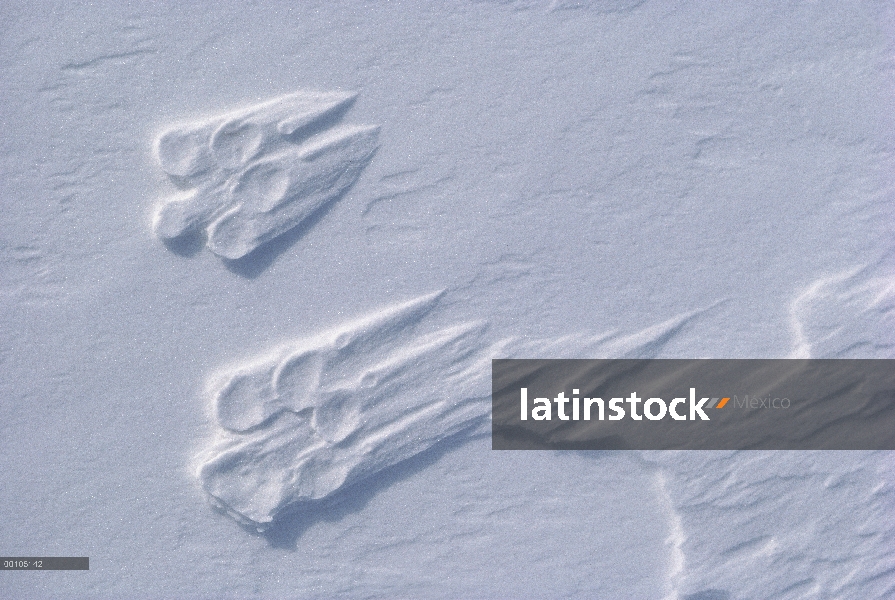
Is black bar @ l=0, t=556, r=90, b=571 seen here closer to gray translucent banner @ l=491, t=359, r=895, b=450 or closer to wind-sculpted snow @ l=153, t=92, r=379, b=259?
wind-sculpted snow @ l=153, t=92, r=379, b=259

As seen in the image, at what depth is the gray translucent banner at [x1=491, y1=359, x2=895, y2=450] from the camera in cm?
91

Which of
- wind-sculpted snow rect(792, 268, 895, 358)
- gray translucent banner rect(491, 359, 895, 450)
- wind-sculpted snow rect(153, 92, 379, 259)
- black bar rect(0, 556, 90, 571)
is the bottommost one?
black bar rect(0, 556, 90, 571)

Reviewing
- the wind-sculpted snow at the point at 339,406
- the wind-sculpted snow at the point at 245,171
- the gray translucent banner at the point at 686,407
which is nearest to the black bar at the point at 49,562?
the wind-sculpted snow at the point at 339,406

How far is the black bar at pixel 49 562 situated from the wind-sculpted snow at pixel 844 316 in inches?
38.9

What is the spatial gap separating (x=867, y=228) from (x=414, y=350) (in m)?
0.62

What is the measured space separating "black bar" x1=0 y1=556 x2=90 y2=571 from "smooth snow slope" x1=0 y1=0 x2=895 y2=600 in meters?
0.01

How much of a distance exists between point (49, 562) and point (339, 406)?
0.44 m

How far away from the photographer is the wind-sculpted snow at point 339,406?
0.89 m

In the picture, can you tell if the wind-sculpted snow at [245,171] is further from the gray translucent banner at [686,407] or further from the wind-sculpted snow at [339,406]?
the gray translucent banner at [686,407]

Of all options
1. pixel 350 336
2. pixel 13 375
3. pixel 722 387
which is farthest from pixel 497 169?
pixel 13 375

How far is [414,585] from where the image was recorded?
3.02 ft

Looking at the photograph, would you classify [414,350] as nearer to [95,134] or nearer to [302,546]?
[302,546]

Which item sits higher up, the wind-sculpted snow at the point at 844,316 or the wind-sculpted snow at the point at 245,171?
the wind-sculpted snow at the point at 245,171

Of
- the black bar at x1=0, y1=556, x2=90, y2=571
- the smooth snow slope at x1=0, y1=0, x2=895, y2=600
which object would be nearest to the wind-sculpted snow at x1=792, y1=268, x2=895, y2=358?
the smooth snow slope at x1=0, y1=0, x2=895, y2=600
